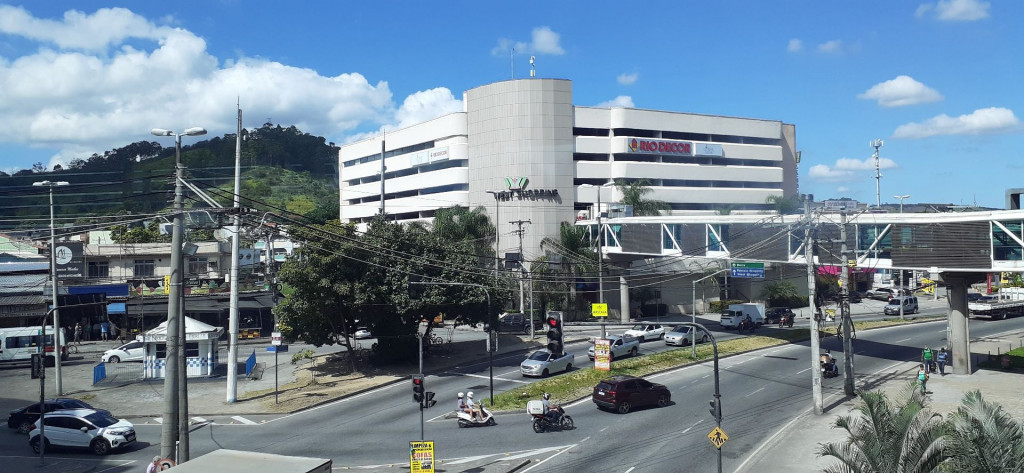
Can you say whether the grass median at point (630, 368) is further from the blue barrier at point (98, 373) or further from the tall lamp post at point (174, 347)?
the blue barrier at point (98, 373)

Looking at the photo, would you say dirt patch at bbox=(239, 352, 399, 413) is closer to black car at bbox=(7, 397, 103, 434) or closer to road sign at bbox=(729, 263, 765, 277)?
black car at bbox=(7, 397, 103, 434)

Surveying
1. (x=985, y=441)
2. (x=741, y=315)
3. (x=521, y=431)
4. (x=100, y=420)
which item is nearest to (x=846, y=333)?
(x=521, y=431)

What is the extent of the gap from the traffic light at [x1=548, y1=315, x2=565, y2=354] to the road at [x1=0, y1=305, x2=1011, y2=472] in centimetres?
432

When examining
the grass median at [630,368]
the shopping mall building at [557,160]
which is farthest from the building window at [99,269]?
the grass median at [630,368]

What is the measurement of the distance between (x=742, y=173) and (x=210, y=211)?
255ft

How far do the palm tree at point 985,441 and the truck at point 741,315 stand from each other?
4723cm

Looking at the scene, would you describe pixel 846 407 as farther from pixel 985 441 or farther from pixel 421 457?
pixel 985 441

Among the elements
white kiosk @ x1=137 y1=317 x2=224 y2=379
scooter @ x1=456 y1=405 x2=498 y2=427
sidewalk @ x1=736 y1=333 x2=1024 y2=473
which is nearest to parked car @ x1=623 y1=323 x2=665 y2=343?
sidewalk @ x1=736 y1=333 x2=1024 y2=473

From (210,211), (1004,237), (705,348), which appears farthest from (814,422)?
(210,211)

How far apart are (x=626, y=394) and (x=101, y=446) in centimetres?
2099

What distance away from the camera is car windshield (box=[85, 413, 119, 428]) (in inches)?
1035

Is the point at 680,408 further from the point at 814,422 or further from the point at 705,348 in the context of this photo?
the point at 705,348

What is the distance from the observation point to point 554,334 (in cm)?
2123

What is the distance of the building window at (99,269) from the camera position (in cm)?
6731
